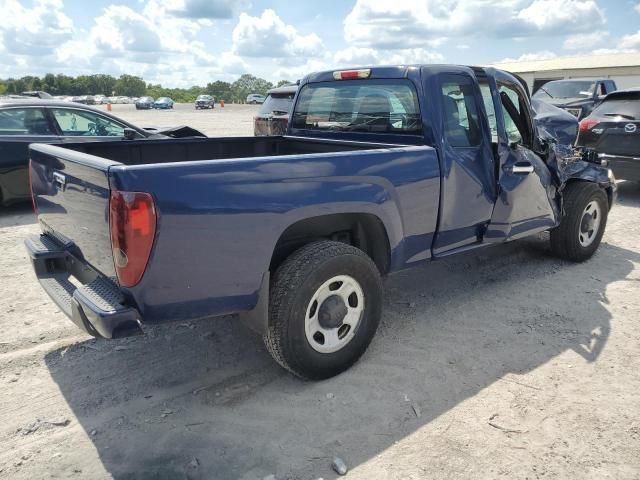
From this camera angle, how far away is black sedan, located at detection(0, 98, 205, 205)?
23.2ft

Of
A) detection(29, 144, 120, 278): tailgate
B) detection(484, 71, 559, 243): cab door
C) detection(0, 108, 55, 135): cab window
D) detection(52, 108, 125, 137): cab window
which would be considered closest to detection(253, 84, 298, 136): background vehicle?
detection(52, 108, 125, 137): cab window

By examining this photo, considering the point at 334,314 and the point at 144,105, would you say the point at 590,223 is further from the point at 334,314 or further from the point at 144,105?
the point at 144,105

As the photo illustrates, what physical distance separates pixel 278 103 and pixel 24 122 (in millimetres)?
4864

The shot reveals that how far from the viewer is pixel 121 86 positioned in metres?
115

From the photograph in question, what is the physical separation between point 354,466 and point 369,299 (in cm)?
108

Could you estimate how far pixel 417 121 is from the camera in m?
3.82

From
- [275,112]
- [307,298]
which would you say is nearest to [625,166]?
[275,112]

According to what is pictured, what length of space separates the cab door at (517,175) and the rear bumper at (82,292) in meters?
2.90

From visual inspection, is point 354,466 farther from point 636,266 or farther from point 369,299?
point 636,266

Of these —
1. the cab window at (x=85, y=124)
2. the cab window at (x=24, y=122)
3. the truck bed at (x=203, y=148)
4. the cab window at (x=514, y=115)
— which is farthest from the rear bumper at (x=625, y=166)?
the cab window at (x=24, y=122)

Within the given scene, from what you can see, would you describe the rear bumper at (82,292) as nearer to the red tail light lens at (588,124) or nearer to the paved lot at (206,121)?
the red tail light lens at (588,124)

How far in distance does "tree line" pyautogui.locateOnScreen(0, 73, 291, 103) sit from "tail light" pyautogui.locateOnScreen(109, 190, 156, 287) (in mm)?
85758

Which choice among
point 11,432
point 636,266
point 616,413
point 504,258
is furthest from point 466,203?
point 11,432

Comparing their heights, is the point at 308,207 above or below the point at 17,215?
above
